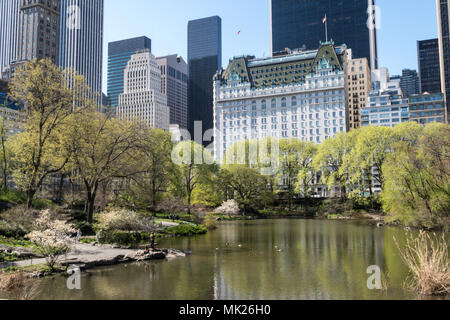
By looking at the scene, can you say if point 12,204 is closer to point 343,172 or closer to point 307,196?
point 343,172

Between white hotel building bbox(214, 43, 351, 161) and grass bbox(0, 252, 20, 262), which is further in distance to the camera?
white hotel building bbox(214, 43, 351, 161)

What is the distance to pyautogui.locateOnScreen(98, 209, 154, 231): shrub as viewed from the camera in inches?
1233

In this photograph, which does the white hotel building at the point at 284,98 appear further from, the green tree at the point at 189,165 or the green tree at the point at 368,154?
the green tree at the point at 189,165

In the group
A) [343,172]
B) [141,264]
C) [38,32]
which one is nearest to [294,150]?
[343,172]

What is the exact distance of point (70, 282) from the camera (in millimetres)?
18672

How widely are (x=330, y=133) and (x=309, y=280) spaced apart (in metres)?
127

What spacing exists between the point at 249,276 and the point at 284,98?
134 m

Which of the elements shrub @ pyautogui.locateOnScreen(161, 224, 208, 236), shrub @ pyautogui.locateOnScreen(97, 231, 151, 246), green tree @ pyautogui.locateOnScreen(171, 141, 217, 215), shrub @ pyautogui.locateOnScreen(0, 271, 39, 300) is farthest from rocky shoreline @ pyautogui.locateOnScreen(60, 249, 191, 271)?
green tree @ pyautogui.locateOnScreen(171, 141, 217, 215)

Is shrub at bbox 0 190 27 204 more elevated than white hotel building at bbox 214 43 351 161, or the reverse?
white hotel building at bbox 214 43 351 161

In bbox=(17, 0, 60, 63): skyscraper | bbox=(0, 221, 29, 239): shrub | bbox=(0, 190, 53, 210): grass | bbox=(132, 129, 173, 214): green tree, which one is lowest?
bbox=(0, 221, 29, 239): shrub

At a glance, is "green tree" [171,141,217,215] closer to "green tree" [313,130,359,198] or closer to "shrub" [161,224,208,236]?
"shrub" [161,224,208,236]

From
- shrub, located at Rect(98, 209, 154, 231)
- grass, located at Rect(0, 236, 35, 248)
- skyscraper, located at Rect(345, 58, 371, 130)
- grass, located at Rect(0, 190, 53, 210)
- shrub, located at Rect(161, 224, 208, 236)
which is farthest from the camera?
skyscraper, located at Rect(345, 58, 371, 130)

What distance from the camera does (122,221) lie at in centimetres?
3256

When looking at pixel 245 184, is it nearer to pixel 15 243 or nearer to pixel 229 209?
pixel 229 209
